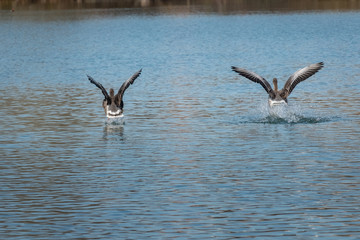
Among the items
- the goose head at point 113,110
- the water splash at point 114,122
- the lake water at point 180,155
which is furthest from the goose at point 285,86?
the water splash at point 114,122

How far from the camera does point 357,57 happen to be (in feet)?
212

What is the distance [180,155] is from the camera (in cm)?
2633

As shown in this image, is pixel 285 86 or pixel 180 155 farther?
pixel 285 86

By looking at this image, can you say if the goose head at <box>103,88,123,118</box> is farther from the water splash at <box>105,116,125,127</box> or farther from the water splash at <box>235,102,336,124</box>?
the water splash at <box>235,102,336,124</box>

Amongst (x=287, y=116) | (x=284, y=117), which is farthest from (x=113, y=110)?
(x=287, y=116)

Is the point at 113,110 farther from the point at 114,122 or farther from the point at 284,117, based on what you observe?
the point at 284,117

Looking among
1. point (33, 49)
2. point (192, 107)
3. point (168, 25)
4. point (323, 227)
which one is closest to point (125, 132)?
point (192, 107)

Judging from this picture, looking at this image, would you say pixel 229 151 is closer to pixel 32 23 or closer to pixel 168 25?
pixel 168 25

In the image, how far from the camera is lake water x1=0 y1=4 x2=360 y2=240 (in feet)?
60.5

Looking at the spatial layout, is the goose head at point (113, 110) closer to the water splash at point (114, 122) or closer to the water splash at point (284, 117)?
the water splash at point (114, 122)

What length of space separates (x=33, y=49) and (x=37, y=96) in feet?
142

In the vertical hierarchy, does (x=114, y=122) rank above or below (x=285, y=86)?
below

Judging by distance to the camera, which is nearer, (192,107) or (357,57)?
(192,107)

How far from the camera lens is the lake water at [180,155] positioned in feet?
60.5
